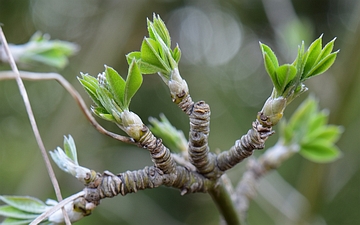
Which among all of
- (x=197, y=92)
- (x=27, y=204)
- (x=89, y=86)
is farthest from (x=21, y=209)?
(x=197, y=92)

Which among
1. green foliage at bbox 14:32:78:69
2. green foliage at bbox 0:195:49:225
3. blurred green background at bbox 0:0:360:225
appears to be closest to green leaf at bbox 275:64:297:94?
green foliage at bbox 0:195:49:225

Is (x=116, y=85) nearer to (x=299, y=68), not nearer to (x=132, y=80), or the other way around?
(x=132, y=80)

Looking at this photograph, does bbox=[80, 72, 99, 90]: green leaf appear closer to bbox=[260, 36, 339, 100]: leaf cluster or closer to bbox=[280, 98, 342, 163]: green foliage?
bbox=[260, 36, 339, 100]: leaf cluster

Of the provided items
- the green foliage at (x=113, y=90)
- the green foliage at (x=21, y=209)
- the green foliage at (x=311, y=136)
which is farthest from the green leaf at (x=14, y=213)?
the green foliage at (x=311, y=136)

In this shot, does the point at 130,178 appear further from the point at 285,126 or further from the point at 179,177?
the point at 285,126

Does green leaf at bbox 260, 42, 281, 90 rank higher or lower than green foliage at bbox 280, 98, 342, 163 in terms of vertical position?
higher

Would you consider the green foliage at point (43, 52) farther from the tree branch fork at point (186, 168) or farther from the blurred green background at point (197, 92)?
the blurred green background at point (197, 92)
